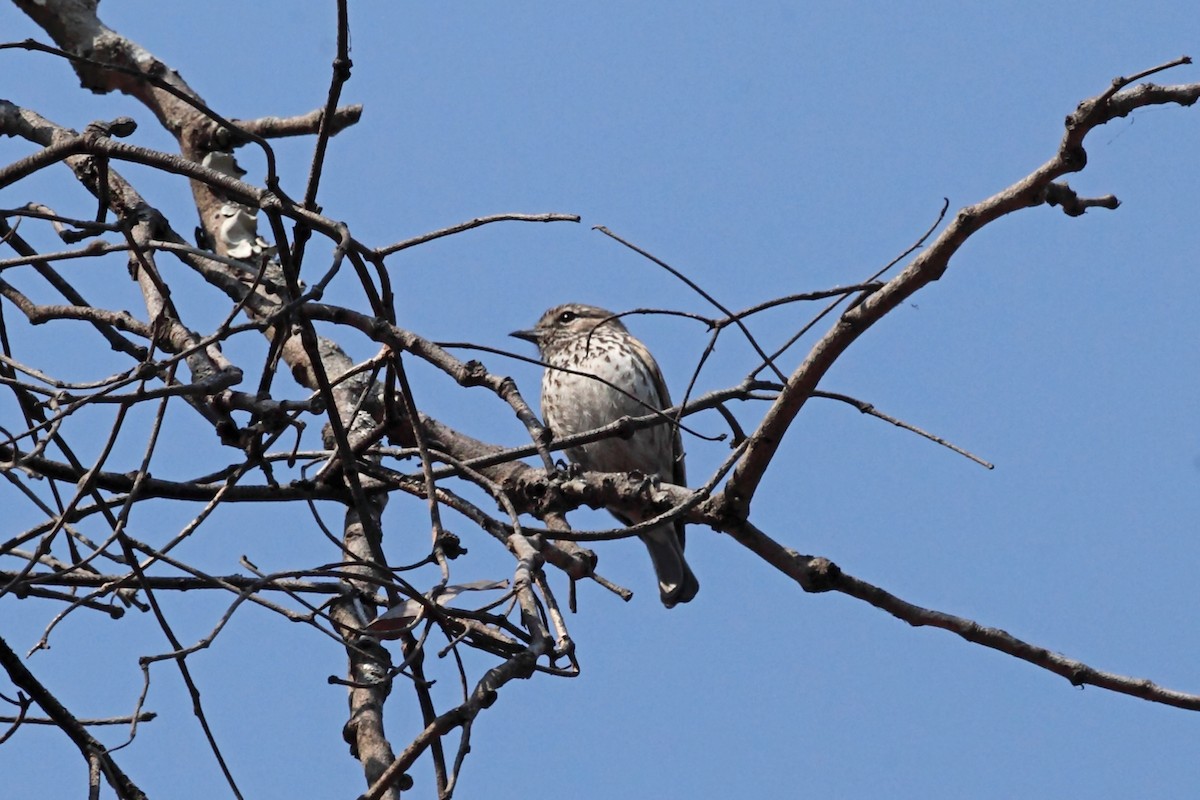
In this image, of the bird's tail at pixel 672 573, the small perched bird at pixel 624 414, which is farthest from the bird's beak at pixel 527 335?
the bird's tail at pixel 672 573

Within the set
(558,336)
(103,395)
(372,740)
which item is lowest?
(372,740)

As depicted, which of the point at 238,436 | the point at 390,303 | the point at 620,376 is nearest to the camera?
the point at 390,303

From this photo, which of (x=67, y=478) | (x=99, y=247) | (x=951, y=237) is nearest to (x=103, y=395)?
(x=99, y=247)

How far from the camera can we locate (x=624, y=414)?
292 inches

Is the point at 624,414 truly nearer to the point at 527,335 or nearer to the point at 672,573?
the point at 672,573

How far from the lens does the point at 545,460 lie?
3.31m

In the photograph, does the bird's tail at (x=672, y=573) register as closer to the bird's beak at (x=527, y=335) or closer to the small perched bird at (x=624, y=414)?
the small perched bird at (x=624, y=414)

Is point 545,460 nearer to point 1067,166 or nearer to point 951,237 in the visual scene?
point 951,237

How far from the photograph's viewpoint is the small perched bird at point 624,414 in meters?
7.32

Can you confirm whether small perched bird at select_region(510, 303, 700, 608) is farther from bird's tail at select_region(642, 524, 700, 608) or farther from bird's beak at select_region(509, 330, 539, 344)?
bird's beak at select_region(509, 330, 539, 344)

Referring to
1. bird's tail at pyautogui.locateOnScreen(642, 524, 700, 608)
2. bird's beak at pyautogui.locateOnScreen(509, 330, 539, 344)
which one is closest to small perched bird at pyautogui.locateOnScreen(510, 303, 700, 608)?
bird's tail at pyautogui.locateOnScreen(642, 524, 700, 608)

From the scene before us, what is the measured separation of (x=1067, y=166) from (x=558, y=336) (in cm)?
564

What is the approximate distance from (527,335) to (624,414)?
1.21 metres

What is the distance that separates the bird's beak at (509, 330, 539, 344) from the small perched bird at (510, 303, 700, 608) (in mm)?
509
